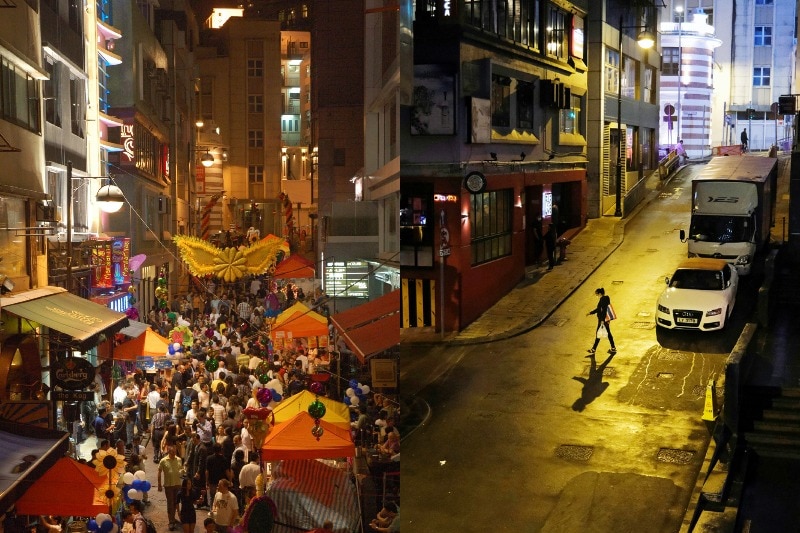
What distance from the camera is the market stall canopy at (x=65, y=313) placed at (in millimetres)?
3887

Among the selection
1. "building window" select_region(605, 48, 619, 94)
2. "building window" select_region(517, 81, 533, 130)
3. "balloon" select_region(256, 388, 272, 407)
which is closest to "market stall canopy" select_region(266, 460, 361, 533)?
"balloon" select_region(256, 388, 272, 407)

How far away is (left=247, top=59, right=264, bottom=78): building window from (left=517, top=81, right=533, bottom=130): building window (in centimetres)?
153

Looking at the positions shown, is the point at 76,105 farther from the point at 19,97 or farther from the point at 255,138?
the point at 255,138

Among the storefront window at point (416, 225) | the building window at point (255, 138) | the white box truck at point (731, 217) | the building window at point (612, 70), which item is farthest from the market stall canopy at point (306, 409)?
the white box truck at point (731, 217)

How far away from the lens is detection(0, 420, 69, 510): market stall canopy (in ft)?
11.4

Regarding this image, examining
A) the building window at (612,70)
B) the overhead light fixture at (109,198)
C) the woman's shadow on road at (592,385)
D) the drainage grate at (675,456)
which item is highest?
the building window at (612,70)

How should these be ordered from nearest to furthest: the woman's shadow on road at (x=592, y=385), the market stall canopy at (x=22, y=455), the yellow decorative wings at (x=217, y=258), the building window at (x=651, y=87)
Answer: the market stall canopy at (x=22, y=455), the yellow decorative wings at (x=217, y=258), the woman's shadow on road at (x=592, y=385), the building window at (x=651, y=87)

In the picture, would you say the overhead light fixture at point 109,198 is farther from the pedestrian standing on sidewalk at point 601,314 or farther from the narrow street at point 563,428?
the pedestrian standing on sidewalk at point 601,314

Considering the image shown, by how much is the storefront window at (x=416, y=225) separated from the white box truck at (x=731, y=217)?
15.0m

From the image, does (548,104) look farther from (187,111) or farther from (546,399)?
(546,399)

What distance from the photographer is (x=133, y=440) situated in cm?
476

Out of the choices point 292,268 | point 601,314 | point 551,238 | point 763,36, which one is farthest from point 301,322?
point 763,36

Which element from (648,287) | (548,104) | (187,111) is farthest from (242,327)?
(648,287)

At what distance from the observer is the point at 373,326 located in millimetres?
3779
